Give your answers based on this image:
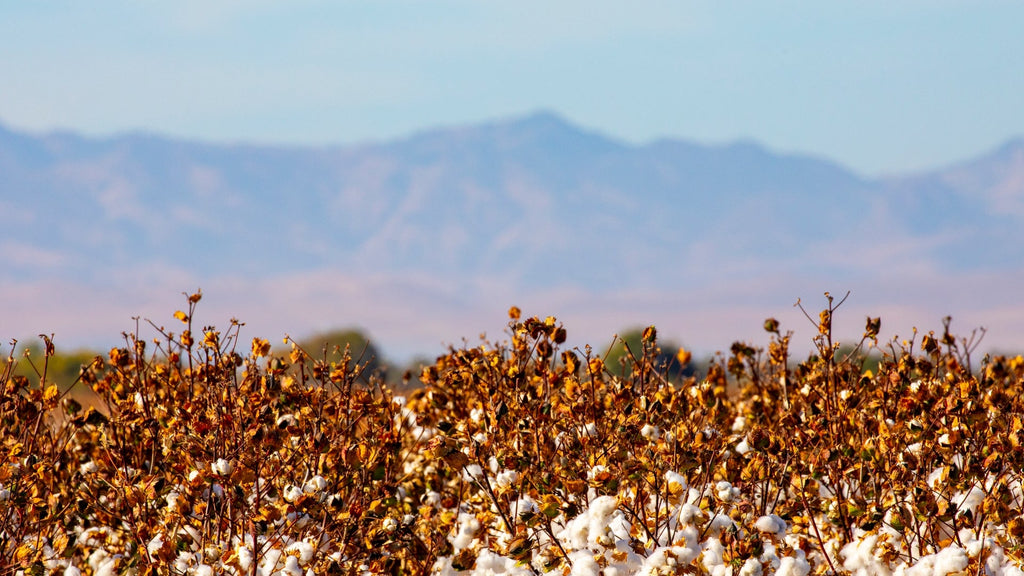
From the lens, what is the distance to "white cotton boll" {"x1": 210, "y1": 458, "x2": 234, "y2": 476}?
4.05 meters

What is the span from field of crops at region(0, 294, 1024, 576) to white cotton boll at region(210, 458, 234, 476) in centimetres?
1

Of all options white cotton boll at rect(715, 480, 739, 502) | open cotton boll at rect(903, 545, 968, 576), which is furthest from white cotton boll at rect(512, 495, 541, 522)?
open cotton boll at rect(903, 545, 968, 576)

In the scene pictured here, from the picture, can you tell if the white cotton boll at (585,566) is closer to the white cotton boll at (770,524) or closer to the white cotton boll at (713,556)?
the white cotton boll at (713,556)

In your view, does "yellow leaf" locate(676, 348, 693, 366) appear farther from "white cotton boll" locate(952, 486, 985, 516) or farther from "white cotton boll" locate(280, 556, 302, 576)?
"white cotton boll" locate(280, 556, 302, 576)

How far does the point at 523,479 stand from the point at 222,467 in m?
1.17

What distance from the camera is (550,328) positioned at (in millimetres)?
4594

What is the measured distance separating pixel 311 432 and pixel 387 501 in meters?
0.52

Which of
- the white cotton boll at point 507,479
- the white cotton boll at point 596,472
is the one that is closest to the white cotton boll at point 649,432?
the white cotton boll at point 596,472

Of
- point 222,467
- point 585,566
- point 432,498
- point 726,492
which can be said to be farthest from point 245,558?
point 726,492

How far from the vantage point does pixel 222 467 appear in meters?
4.05

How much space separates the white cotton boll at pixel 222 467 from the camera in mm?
4051

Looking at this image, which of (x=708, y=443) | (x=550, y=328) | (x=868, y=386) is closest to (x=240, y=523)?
(x=550, y=328)

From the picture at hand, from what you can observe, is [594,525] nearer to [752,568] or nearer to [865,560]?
[752,568]

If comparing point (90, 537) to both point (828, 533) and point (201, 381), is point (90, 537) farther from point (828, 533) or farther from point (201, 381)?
point (828, 533)
